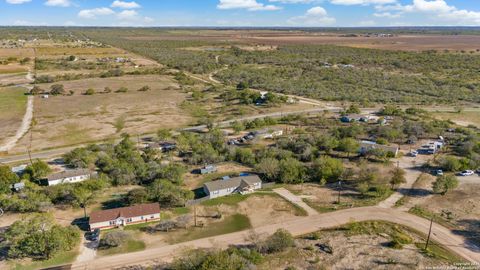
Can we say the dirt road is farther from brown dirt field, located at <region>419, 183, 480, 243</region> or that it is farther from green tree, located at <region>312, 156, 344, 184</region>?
brown dirt field, located at <region>419, 183, 480, 243</region>

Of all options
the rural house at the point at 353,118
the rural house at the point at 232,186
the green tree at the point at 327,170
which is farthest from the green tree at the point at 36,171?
the rural house at the point at 353,118

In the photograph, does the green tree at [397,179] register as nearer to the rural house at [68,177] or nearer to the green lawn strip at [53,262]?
the green lawn strip at [53,262]

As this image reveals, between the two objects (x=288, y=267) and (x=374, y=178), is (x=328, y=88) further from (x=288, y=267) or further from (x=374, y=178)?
(x=288, y=267)

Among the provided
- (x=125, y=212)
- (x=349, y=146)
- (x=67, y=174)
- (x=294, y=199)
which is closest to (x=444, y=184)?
(x=349, y=146)

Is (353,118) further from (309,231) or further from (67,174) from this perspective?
(67,174)

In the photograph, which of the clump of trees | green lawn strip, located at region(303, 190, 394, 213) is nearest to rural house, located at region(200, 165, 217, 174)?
green lawn strip, located at region(303, 190, 394, 213)
